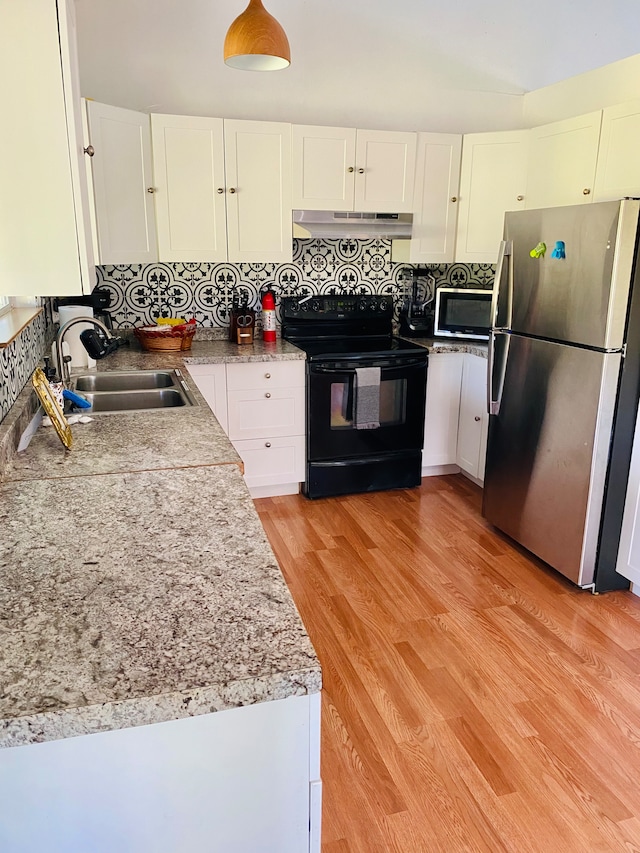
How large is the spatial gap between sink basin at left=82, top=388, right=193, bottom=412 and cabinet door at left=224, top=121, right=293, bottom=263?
3.99 feet

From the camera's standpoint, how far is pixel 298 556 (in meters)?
2.95

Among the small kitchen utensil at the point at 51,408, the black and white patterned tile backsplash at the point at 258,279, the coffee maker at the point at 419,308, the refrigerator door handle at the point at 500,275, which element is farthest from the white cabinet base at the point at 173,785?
the coffee maker at the point at 419,308

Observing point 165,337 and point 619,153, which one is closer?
point 619,153

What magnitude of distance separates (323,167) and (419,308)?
105cm

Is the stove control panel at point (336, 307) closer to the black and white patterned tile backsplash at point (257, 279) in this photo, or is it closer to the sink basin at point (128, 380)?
the black and white patterned tile backsplash at point (257, 279)

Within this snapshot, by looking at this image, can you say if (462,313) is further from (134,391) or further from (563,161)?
(134,391)

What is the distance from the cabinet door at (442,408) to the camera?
12.0ft

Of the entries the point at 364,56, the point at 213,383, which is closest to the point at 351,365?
the point at 213,383

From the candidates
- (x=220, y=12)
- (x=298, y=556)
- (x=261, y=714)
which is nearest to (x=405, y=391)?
(x=298, y=556)

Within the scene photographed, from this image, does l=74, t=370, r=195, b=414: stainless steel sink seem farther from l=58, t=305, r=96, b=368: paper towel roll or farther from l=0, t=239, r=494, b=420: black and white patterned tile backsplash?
l=0, t=239, r=494, b=420: black and white patterned tile backsplash

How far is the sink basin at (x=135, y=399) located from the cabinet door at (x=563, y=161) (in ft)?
7.51

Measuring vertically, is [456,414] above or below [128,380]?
below

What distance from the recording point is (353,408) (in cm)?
348

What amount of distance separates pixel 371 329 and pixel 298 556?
1.69m
